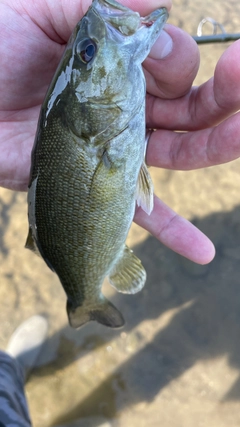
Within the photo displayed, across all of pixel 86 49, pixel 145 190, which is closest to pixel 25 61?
pixel 86 49

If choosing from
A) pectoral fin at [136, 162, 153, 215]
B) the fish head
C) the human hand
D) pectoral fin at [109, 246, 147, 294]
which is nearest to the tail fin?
pectoral fin at [109, 246, 147, 294]

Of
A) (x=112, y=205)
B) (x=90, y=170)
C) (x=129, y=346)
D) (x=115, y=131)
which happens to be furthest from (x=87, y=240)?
(x=129, y=346)

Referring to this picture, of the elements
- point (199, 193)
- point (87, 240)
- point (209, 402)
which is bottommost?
point (209, 402)

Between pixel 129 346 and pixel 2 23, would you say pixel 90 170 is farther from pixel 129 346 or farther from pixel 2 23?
pixel 129 346

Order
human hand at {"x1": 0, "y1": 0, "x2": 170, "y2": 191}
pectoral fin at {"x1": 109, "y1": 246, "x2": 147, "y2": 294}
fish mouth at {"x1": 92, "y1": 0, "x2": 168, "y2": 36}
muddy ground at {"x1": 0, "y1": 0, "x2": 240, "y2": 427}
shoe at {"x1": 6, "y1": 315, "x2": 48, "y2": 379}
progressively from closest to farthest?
1. fish mouth at {"x1": 92, "y1": 0, "x2": 168, "y2": 36}
2. human hand at {"x1": 0, "y1": 0, "x2": 170, "y2": 191}
3. pectoral fin at {"x1": 109, "y1": 246, "x2": 147, "y2": 294}
4. muddy ground at {"x1": 0, "y1": 0, "x2": 240, "y2": 427}
5. shoe at {"x1": 6, "y1": 315, "x2": 48, "y2": 379}

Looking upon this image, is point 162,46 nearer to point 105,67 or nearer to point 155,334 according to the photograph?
point 105,67

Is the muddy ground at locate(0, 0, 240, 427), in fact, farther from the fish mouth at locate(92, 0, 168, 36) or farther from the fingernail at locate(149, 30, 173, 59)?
the fish mouth at locate(92, 0, 168, 36)
